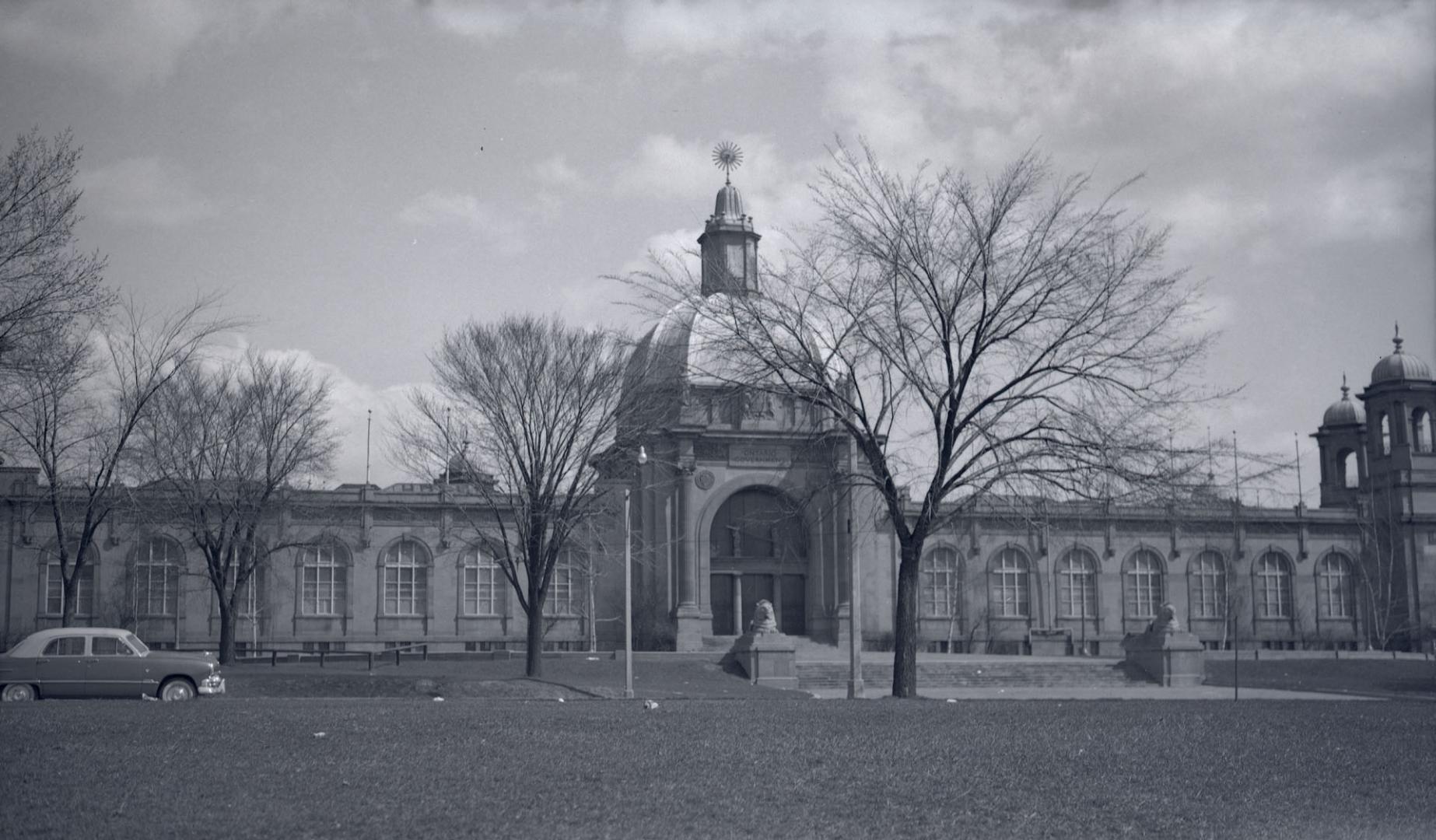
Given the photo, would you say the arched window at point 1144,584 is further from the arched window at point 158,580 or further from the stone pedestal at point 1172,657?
the arched window at point 158,580

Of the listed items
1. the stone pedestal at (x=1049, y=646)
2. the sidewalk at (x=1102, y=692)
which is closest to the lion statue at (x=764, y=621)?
the sidewalk at (x=1102, y=692)

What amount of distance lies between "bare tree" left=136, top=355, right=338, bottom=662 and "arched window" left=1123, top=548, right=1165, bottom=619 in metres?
36.6

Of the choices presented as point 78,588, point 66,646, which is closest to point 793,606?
point 78,588

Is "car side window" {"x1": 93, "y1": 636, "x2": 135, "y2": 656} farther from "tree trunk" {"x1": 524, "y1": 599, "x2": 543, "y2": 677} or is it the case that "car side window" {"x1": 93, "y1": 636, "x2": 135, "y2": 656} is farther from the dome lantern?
the dome lantern

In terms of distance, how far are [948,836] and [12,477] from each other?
49641 millimetres

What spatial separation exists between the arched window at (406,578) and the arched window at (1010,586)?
23.9 m

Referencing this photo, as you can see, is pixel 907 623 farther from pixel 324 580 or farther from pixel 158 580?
pixel 158 580

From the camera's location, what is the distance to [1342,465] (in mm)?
69125

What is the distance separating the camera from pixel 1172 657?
41.2 meters

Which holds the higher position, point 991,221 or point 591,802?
point 991,221

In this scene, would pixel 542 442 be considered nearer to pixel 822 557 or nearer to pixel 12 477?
pixel 822 557

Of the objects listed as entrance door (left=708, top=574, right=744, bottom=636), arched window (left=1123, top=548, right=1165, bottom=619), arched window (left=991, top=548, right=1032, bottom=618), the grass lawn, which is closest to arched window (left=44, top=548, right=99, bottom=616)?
entrance door (left=708, top=574, right=744, bottom=636)

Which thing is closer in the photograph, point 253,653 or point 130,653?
point 130,653

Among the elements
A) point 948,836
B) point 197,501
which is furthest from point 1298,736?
point 197,501
